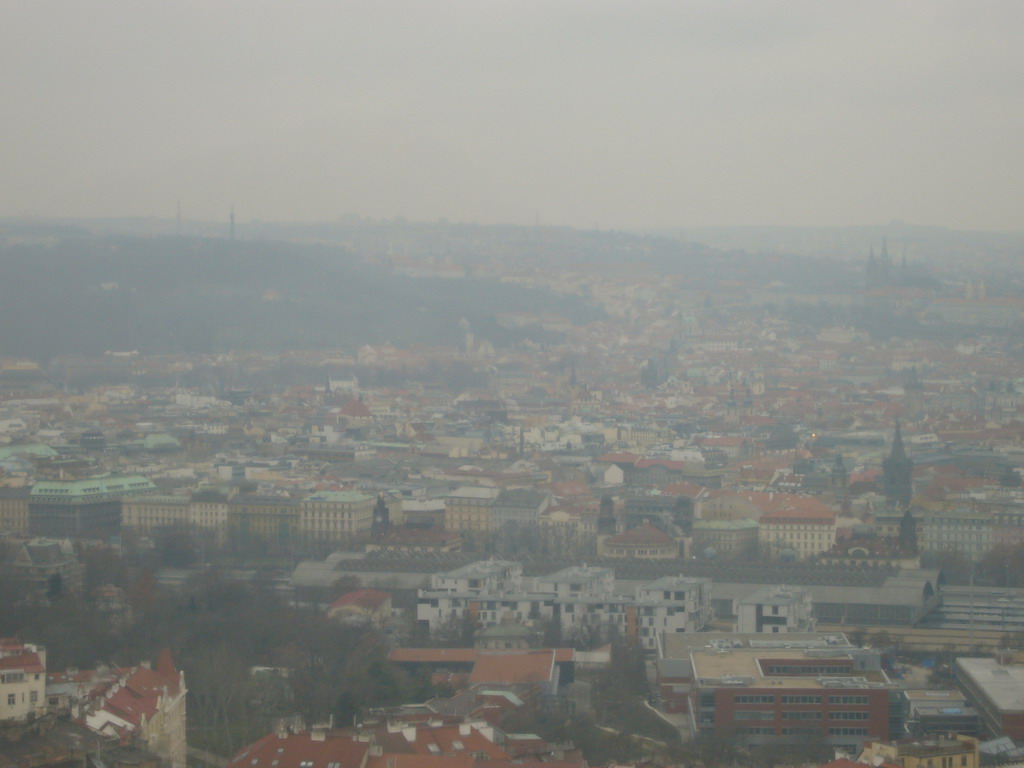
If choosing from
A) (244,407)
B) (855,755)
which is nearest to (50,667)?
(855,755)

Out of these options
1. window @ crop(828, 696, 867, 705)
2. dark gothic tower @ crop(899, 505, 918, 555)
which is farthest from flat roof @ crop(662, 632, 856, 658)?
dark gothic tower @ crop(899, 505, 918, 555)

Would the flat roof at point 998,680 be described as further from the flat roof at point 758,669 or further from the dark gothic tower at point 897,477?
the dark gothic tower at point 897,477

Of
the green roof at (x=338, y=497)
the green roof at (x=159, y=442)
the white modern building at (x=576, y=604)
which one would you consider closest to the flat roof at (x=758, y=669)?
the white modern building at (x=576, y=604)

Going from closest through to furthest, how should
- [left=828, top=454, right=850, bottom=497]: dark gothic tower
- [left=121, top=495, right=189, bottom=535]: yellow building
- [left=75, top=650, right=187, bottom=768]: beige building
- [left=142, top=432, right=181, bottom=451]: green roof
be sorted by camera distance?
[left=75, top=650, right=187, bottom=768]: beige building → [left=121, top=495, right=189, bottom=535]: yellow building → [left=828, top=454, right=850, bottom=497]: dark gothic tower → [left=142, top=432, right=181, bottom=451]: green roof

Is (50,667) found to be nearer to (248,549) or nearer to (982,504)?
(248,549)

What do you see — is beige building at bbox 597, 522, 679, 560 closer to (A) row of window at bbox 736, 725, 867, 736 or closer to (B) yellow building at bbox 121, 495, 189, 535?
(B) yellow building at bbox 121, 495, 189, 535

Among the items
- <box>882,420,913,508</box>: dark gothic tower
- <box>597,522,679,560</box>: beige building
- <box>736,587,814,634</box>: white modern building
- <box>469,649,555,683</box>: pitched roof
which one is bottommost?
<box>882,420,913,508</box>: dark gothic tower

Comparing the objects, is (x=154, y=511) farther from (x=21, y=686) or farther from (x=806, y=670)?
(x=21, y=686)
